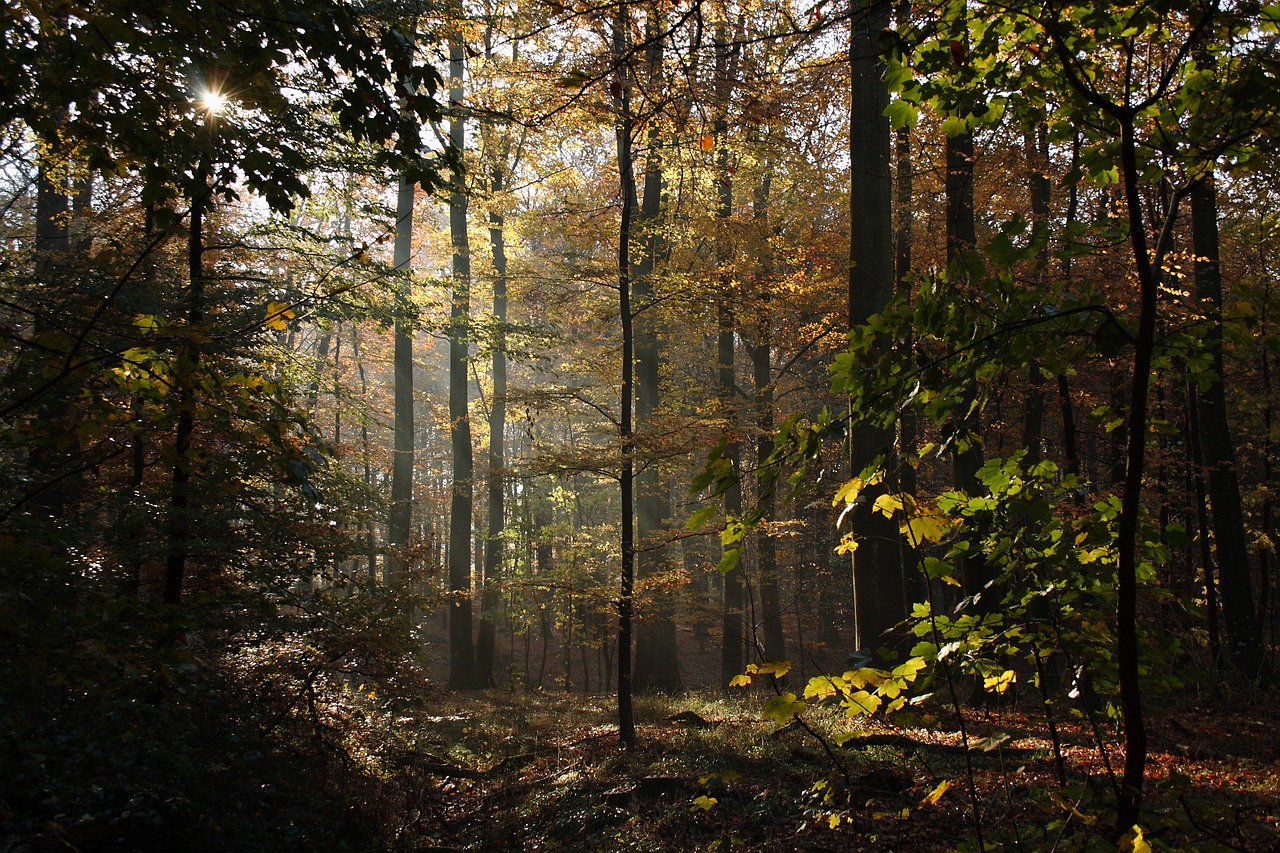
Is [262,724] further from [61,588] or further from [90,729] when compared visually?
[61,588]

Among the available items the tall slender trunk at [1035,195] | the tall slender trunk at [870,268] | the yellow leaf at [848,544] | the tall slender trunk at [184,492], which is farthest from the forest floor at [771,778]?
the tall slender trunk at [1035,195]

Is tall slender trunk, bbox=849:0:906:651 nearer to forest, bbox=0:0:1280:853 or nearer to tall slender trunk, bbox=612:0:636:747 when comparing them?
forest, bbox=0:0:1280:853

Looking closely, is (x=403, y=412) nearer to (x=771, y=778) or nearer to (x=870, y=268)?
(x=870, y=268)

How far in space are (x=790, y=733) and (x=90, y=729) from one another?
668 centimetres

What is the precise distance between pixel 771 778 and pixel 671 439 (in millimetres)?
4013

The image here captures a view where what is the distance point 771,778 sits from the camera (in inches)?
269

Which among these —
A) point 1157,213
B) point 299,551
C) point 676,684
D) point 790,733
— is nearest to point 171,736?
point 299,551

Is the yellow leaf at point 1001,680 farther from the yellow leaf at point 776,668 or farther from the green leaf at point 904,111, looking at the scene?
the green leaf at point 904,111

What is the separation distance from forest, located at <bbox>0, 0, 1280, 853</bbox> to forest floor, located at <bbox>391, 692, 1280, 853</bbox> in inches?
2.8

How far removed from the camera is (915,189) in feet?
42.4

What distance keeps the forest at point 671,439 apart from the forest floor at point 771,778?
2.8 inches

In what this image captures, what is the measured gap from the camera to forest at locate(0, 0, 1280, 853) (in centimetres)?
203

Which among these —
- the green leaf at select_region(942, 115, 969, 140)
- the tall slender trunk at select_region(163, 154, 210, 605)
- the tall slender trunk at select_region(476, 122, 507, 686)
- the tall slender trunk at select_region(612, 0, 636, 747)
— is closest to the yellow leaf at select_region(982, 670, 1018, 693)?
the green leaf at select_region(942, 115, 969, 140)

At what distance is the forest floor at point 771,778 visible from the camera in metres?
5.09
